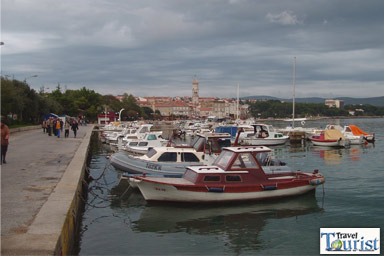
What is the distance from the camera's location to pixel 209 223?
14.7 metres

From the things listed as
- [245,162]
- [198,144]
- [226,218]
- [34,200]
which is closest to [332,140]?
[198,144]

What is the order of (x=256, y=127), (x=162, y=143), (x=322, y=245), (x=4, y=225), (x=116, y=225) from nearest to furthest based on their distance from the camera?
1. (x=4, y=225)
2. (x=322, y=245)
3. (x=116, y=225)
4. (x=162, y=143)
5. (x=256, y=127)

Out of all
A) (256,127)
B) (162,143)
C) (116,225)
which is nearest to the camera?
(116,225)

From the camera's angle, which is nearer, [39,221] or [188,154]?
[39,221]

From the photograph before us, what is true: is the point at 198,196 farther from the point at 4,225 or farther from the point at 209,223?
the point at 4,225

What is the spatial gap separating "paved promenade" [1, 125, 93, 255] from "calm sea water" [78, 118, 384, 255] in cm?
160

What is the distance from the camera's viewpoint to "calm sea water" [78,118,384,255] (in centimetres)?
1225

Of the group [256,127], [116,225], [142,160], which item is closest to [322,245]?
[116,225]

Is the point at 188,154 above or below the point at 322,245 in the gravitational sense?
above

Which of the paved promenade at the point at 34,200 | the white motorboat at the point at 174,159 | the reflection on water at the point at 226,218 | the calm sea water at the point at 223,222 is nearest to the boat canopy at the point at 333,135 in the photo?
the calm sea water at the point at 223,222

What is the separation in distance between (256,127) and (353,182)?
28.2 meters

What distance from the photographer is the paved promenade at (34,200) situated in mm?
8430

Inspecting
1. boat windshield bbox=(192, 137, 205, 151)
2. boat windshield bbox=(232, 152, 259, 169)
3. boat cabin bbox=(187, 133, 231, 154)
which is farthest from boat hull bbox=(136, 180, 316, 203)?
boat windshield bbox=(192, 137, 205, 151)

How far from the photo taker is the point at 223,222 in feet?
48.4
